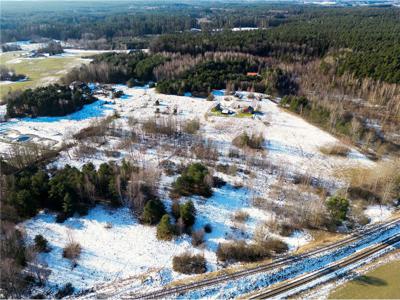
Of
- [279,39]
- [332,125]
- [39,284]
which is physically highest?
[279,39]

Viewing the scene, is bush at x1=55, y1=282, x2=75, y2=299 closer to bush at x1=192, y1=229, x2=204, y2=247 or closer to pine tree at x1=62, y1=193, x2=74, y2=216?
pine tree at x1=62, y1=193, x2=74, y2=216

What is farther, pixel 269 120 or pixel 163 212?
pixel 269 120

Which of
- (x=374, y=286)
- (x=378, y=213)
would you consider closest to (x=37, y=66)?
(x=378, y=213)

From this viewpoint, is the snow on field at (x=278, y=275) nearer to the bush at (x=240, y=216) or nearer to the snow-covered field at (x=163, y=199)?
the snow-covered field at (x=163, y=199)

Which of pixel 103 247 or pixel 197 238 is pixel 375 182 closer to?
pixel 197 238

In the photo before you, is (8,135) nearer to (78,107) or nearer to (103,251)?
(78,107)

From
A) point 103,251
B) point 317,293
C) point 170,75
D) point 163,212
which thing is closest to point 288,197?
point 317,293

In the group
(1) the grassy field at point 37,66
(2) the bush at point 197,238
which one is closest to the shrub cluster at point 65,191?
(2) the bush at point 197,238
